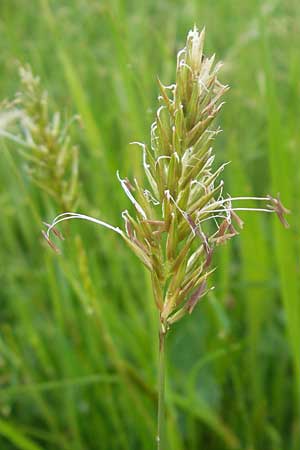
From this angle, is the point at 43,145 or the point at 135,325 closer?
the point at 43,145

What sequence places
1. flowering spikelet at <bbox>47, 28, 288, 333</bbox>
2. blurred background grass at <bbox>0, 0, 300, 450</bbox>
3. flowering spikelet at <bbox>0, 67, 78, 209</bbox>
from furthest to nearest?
1. blurred background grass at <bbox>0, 0, 300, 450</bbox>
2. flowering spikelet at <bbox>0, 67, 78, 209</bbox>
3. flowering spikelet at <bbox>47, 28, 288, 333</bbox>

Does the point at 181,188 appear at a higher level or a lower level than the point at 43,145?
lower

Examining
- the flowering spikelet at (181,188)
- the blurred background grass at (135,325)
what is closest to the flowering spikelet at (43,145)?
the blurred background grass at (135,325)

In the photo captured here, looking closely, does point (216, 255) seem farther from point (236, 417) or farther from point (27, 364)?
point (27, 364)

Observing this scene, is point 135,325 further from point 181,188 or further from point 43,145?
point 181,188

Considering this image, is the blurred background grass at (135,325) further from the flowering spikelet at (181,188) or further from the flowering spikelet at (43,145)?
the flowering spikelet at (181,188)

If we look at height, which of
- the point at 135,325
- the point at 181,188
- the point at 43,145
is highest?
the point at 43,145

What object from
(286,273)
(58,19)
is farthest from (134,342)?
(58,19)

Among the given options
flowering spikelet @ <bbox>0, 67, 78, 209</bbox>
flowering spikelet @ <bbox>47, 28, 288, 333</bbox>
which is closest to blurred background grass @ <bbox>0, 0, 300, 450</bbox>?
flowering spikelet @ <bbox>0, 67, 78, 209</bbox>

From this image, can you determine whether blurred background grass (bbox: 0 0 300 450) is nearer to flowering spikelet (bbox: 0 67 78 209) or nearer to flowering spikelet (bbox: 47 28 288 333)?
flowering spikelet (bbox: 0 67 78 209)

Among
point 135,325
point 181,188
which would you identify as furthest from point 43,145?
point 135,325

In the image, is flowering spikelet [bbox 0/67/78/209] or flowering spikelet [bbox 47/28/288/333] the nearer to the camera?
flowering spikelet [bbox 47/28/288/333]

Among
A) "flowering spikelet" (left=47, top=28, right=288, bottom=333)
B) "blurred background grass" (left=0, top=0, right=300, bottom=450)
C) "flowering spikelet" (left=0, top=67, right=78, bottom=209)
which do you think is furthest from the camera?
"blurred background grass" (left=0, top=0, right=300, bottom=450)
